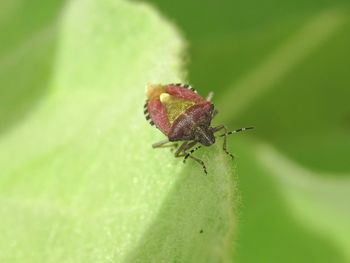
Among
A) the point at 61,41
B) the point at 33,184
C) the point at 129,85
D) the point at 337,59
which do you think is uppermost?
the point at 337,59

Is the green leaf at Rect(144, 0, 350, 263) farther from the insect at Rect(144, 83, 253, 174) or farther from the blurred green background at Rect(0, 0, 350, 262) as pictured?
the insect at Rect(144, 83, 253, 174)

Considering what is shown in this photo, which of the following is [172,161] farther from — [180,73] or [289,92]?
[289,92]

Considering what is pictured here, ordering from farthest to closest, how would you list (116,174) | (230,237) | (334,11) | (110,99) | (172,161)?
(334,11) < (110,99) < (116,174) < (172,161) < (230,237)

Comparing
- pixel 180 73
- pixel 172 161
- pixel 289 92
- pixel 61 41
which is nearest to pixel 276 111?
pixel 289 92

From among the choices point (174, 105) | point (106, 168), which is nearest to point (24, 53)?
point (174, 105)

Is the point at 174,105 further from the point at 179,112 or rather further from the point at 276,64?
the point at 276,64

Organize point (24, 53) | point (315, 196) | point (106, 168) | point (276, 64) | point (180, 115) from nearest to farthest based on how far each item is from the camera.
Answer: point (106, 168) → point (180, 115) → point (315, 196) → point (24, 53) → point (276, 64)

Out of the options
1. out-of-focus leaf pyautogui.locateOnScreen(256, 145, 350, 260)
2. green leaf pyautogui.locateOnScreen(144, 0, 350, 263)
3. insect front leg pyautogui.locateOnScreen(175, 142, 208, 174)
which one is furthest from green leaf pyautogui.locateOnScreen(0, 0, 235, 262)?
green leaf pyautogui.locateOnScreen(144, 0, 350, 263)
